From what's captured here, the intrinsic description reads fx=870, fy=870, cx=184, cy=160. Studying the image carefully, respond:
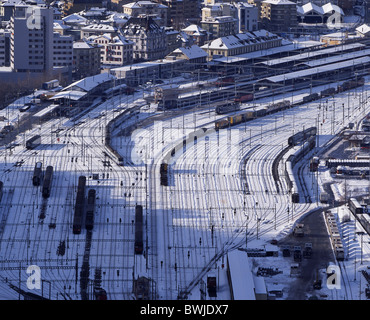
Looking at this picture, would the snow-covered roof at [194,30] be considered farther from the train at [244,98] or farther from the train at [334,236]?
the train at [334,236]

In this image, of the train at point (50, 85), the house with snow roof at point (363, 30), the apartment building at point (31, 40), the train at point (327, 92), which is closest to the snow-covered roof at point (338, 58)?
the train at point (327, 92)

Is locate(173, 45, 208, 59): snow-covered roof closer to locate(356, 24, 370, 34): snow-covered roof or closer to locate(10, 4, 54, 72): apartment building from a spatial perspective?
locate(10, 4, 54, 72): apartment building

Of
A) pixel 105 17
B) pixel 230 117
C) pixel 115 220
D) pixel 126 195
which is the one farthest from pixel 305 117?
pixel 105 17

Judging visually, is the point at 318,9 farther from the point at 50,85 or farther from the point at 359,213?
the point at 359,213

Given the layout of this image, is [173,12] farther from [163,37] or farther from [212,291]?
[212,291]
